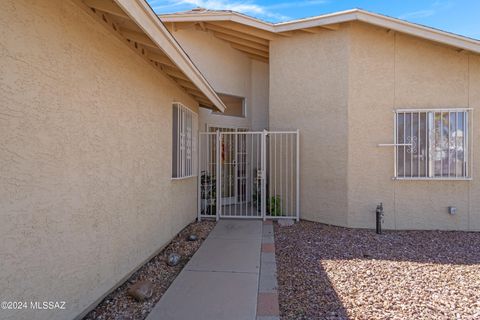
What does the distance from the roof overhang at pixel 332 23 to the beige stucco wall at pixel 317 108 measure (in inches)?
17.5

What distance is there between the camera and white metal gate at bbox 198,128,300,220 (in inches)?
363

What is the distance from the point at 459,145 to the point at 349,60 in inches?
143

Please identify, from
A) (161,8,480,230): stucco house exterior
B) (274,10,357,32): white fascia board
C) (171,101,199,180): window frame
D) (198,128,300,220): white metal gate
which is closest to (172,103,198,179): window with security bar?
(171,101,199,180): window frame

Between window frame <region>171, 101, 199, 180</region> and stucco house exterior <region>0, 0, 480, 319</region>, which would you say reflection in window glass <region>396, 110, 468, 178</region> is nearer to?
stucco house exterior <region>0, 0, 480, 319</region>

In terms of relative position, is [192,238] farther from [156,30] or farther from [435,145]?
[435,145]

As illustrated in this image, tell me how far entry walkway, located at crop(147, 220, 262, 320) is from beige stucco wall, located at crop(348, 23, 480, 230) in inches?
144

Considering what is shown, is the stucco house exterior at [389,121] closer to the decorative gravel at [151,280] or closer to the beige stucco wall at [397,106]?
the beige stucco wall at [397,106]

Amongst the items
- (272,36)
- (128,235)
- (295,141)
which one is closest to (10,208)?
(128,235)

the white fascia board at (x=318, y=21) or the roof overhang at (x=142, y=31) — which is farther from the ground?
the white fascia board at (x=318, y=21)

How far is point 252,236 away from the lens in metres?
7.38

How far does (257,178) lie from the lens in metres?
10.2

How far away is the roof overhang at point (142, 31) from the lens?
3510mm

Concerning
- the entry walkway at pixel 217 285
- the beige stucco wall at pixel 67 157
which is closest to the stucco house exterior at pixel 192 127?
the beige stucco wall at pixel 67 157

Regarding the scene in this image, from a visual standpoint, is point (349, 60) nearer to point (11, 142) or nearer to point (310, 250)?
point (310, 250)
